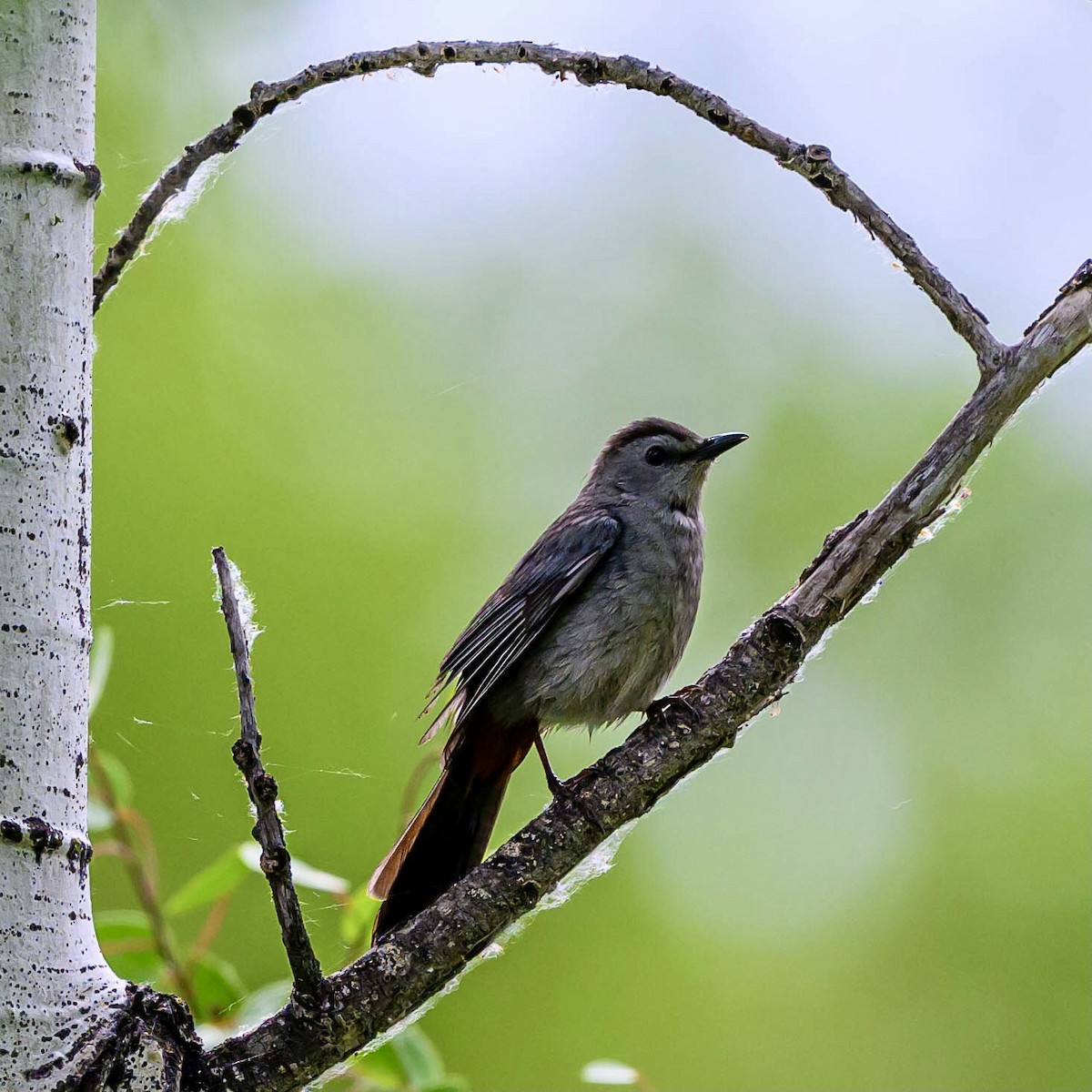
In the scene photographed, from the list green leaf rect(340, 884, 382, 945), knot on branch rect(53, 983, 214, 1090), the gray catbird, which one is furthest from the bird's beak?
knot on branch rect(53, 983, 214, 1090)

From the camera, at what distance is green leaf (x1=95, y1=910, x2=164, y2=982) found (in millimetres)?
2447

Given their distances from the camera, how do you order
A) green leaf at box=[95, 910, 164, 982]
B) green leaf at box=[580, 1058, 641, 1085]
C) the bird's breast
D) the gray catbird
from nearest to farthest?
1. green leaf at box=[580, 1058, 641, 1085]
2. green leaf at box=[95, 910, 164, 982]
3. the gray catbird
4. the bird's breast

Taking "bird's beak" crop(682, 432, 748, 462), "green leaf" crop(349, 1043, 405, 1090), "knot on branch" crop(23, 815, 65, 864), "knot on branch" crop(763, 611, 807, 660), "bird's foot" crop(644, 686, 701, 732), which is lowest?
"green leaf" crop(349, 1043, 405, 1090)

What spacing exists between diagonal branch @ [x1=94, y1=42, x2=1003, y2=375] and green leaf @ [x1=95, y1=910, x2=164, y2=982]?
3.98 ft

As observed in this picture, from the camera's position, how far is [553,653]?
3.12m

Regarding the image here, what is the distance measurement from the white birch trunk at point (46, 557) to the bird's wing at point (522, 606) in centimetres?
116

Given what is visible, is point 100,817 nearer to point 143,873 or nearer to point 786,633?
point 143,873

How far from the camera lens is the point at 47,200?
1.66 meters

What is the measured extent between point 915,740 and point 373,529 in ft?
10.9

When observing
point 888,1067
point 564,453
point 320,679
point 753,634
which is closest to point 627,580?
point 753,634

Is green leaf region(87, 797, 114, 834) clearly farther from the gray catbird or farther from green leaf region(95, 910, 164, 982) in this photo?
the gray catbird

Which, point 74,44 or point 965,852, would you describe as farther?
point 965,852

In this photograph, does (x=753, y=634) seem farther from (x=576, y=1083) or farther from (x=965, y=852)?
(x=965, y=852)

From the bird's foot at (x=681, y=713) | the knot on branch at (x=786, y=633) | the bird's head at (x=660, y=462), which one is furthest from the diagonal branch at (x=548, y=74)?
the bird's head at (x=660, y=462)
